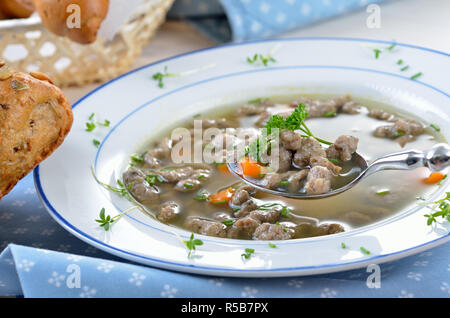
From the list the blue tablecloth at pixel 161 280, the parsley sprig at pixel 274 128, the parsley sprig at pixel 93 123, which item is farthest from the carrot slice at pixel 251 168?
the parsley sprig at pixel 93 123

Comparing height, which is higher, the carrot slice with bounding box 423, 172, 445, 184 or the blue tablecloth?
the carrot slice with bounding box 423, 172, 445, 184

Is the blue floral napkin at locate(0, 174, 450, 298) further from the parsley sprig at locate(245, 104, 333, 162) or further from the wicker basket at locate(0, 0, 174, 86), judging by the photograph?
the wicker basket at locate(0, 0, 174, 86)

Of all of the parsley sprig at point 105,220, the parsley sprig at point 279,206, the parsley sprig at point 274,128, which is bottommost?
the parsley sprig at point 105,220

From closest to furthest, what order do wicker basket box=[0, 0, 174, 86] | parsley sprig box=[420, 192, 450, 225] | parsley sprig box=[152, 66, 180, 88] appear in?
1. parsley sprig box=[420, 192, 450, 225]
2. parsley sprig box=[152, 66, 180, 88]
3. wicker basket box=[0, 0, 174, 86]

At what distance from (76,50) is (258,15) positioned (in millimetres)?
Answer: 1436

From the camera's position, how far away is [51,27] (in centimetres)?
347

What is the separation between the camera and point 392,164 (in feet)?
8.89

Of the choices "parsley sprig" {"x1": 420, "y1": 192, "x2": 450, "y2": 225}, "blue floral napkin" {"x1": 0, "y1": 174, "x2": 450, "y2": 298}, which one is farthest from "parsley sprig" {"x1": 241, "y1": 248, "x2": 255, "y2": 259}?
"parsley sprig" {"x1": 420, "y1": 192, "x2": 450, "y2": 225}

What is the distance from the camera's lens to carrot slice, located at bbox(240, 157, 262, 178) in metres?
2.87

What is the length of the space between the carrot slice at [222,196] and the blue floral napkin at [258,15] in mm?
2162

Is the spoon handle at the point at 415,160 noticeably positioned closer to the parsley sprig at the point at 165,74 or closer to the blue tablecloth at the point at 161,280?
the blue tablecloth at the point at 161,280

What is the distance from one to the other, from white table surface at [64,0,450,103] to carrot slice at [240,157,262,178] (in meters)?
1.97

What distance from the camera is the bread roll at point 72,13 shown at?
3.30 m
